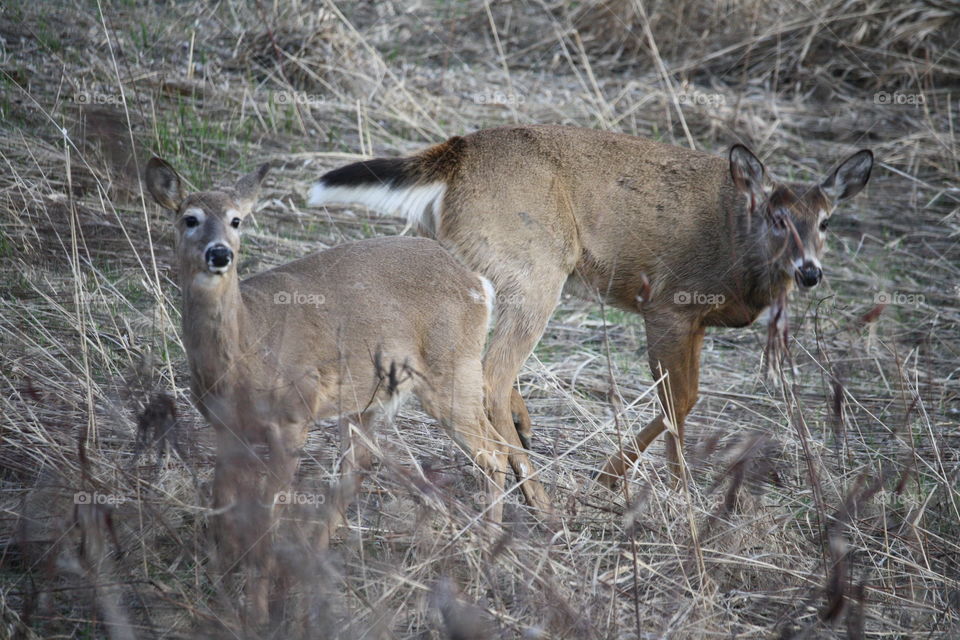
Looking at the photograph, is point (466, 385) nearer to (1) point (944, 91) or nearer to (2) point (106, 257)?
(2) point (106, 257)

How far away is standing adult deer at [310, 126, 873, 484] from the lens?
504cm

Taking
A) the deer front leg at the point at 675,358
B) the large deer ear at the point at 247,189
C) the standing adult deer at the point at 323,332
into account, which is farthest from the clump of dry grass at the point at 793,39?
the large deer ear at the point at 247,189

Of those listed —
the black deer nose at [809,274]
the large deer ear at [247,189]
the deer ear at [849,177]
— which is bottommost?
the black deer nose at [809,274]

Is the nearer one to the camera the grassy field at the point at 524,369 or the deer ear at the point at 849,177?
the grassy field at the point at 524,369

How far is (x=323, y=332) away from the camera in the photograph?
411cm

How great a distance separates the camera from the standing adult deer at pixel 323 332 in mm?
3672

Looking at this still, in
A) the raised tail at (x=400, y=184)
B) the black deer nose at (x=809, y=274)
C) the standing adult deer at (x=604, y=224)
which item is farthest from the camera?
the standing adult deer at (x=604, y=224)

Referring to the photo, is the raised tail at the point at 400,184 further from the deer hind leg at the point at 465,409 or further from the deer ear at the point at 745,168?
the deer ear at the point at 745,168

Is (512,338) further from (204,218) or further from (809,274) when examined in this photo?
(204,218)

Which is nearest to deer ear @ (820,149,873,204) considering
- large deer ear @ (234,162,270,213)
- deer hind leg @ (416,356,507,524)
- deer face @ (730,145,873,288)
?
deer face @ (730,145,873,288)

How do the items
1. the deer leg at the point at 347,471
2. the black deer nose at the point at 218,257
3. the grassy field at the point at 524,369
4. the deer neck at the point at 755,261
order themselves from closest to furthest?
the deer leg at the point at 347,471 → the grassy field at the point at 524,369 → the black deer nose at the point at 218,257 → the deer neck at the point at 755,261

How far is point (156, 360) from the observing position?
4.71 meters

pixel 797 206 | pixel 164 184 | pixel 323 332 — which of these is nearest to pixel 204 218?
pixel 164 184

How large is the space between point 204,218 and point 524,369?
2.37 m
